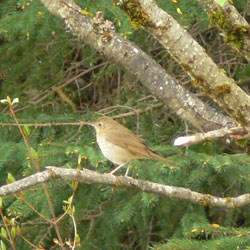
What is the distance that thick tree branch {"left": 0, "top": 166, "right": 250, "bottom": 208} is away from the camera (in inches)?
132

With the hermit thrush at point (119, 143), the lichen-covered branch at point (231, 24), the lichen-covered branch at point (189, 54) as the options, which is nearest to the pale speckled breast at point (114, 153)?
the hermit thrush at point (119, 143)

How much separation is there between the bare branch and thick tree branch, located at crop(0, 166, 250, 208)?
32 cm

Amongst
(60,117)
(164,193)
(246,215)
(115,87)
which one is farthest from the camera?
(115,87)

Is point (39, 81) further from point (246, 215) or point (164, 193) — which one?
point (164, 193)

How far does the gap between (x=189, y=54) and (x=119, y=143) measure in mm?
2536

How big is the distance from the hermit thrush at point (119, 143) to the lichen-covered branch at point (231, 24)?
161 cm

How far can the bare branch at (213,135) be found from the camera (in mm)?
3451

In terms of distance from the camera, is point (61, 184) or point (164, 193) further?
point (61, 184)

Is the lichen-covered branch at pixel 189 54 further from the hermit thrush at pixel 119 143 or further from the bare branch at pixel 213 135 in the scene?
the hermit thrush at pixel 119 143

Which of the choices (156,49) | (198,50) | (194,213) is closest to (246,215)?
(194,213)

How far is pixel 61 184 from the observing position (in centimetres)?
546

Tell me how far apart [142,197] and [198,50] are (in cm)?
191

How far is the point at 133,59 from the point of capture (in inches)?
163

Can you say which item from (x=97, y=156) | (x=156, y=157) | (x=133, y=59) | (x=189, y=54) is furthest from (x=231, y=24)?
(x=97, y=156)
